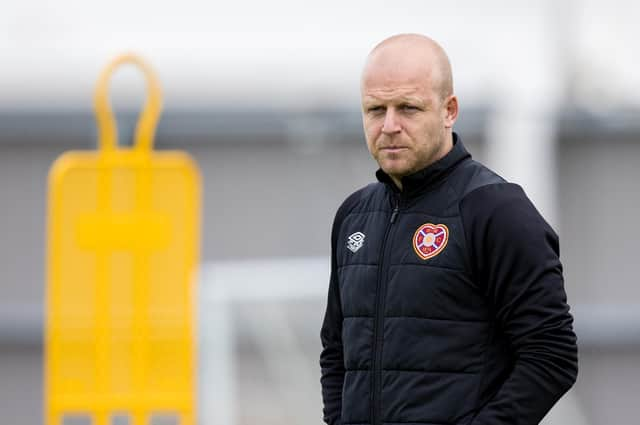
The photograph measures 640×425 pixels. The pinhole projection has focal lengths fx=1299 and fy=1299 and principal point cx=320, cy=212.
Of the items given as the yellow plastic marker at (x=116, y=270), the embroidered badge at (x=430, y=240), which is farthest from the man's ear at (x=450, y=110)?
the yellow plastic marker at (x=116, y=270)

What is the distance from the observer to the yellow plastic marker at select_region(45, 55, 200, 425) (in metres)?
4.75

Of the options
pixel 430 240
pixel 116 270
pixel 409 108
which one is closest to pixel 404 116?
pixel 409 108

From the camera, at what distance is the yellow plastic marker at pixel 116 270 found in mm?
4754

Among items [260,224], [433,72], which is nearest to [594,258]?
[260,224]

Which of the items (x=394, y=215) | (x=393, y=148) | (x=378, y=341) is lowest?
(x=378, y=341)

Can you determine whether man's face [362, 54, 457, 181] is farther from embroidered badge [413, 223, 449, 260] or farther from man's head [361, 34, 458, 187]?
embroidered badge [413, 223, 449, 260]

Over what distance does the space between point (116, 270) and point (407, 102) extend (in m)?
2.38

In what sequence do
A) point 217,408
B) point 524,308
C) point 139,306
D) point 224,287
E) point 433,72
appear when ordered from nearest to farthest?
point 524,308 → point 433,72 → point 139,306 → point 217,408 → point 224,287

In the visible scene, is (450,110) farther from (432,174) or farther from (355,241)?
(355,241)

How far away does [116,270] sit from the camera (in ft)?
15.8

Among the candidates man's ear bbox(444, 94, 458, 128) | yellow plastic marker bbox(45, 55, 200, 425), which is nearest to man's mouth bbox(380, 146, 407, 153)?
man's ear bbox(444, 94, 458, 128)

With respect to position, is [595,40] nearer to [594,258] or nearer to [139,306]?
[594,258]

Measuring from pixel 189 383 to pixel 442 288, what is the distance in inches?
96.9

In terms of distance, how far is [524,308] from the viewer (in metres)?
2.50
